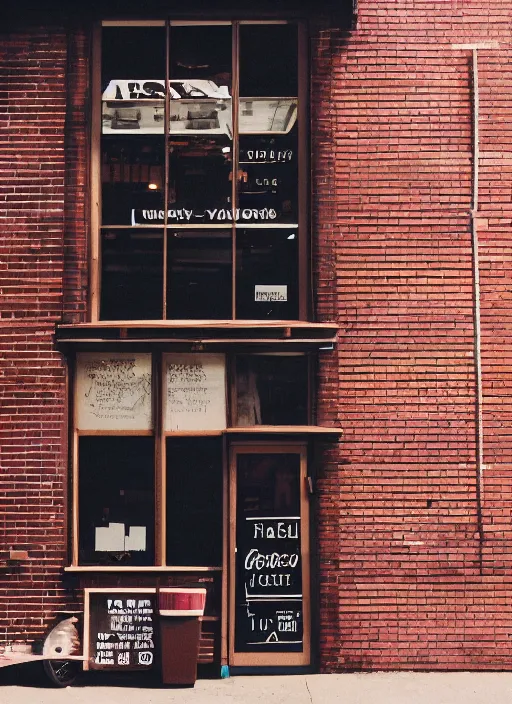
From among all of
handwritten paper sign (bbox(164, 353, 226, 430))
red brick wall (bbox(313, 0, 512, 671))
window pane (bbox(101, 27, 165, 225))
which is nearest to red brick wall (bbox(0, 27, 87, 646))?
window pane (bbox(101, 27, 165, 225))

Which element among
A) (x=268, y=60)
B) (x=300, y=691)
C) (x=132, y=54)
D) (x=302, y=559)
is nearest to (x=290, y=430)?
(x=302, y=559)

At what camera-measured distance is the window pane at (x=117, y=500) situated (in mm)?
9289

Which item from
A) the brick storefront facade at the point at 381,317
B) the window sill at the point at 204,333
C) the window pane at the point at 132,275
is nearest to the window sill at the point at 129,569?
the brick storefront facade at the point at 381,317

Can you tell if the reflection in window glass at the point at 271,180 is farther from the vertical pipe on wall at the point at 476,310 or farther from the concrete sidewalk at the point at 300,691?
the concrete sidewalk at the point at 300,691

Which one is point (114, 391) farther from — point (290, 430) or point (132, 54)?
point (132, 54)

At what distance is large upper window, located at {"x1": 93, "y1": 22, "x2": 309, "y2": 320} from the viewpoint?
9.58 metres

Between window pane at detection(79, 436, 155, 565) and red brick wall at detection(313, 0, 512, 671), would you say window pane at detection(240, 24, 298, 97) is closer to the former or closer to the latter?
red brick wall at detection(313, 0, 512, 671)

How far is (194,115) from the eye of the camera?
9.71 metres

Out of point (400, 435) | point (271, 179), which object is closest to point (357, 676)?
point (400, 435)

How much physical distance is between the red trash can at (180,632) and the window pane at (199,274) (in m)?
3.02

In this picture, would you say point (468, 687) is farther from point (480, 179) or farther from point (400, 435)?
point (480, 179)

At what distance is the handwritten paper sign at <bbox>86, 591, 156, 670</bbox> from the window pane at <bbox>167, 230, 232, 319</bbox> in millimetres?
3126

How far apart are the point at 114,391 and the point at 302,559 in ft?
9.07

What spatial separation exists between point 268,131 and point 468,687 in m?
6.33
